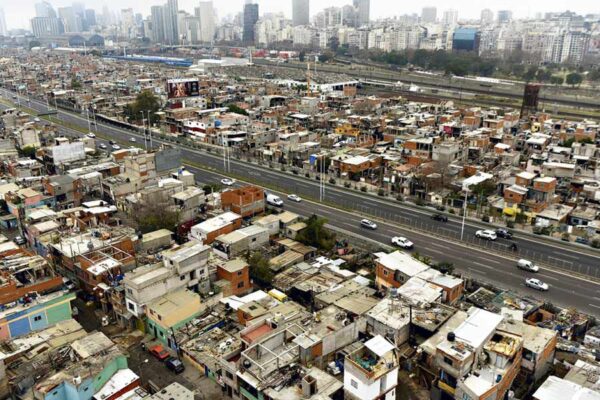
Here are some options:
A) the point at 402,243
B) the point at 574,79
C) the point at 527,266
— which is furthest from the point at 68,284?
the point at 574,79

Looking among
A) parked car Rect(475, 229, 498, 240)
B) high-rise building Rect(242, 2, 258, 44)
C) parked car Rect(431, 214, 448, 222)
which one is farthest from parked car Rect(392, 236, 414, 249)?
high-rise building Rect(242, 2, 258, 44)

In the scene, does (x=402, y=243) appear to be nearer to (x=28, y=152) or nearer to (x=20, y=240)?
(x=20, y=240)

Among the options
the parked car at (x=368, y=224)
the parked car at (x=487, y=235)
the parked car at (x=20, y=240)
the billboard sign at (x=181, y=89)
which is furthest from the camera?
the billboard sign at (x=181, y=89)

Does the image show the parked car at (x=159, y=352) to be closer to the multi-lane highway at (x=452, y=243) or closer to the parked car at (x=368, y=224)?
the multi-lane highway at (x=452, y=243)

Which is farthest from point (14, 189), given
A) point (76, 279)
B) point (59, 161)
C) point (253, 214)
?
point (253, 214)

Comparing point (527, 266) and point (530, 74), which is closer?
point (527, 266)

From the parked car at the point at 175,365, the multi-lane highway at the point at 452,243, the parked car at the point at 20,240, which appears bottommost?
the parked car at the point at 175,365

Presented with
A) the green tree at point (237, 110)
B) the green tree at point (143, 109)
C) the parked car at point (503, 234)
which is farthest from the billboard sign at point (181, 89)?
the parked car at point (503, 234)
